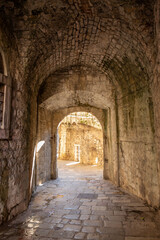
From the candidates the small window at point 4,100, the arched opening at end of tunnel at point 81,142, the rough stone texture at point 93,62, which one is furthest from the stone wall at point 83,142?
the small window at point 4,100

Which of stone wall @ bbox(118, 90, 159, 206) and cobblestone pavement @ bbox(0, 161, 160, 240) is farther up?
stone wall @ bbox(118, 90, 159, 206)

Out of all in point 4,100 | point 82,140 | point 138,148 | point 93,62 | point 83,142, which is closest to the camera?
point 4,100

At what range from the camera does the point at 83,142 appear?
47.8ft

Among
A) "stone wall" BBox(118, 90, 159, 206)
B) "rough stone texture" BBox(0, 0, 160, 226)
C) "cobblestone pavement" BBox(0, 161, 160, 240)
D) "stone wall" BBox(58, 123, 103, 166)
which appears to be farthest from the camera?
"stone wall" BBox(58, 123, 103, 166)

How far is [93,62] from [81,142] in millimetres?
9801

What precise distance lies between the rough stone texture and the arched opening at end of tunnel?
6.94m

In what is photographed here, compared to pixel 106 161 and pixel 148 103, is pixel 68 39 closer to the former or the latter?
pixel 148 103

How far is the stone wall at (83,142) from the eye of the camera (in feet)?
44.7

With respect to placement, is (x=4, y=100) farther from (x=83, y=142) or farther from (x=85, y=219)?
(x=83, y=142)

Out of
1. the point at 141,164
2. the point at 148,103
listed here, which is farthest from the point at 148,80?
the point at 141,164

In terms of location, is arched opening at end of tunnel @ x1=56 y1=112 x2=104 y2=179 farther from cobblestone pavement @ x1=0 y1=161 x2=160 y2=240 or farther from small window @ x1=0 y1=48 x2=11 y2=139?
small window @ x1=0 y1=48 x2=11 y2=139

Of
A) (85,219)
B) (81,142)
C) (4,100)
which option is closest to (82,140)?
(81,142)

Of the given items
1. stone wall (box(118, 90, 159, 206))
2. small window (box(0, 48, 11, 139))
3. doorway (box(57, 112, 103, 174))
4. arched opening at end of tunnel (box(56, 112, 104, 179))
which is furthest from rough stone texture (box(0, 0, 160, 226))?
doorway (box(57, 112, 103, 174))

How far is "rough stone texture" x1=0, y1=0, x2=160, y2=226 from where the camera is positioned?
134 inches
